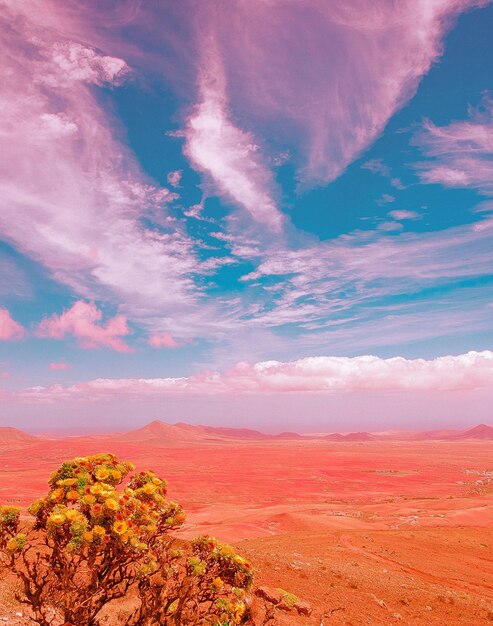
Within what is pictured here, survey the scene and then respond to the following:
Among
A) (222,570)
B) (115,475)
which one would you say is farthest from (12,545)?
(222,570)

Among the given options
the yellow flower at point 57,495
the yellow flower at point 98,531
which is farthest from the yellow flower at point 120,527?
the yellow flower at point 57,495

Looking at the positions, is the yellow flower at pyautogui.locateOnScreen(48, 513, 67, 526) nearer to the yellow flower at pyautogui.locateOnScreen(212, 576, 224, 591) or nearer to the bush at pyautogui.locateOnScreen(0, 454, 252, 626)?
the bush at pyautogui.locateOnScreen(0, 454, 252, 626)

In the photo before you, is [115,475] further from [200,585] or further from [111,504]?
[200,585]

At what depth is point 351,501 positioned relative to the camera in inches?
1759

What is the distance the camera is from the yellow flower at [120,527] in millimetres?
4559

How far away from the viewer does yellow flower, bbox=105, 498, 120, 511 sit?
14.9ft

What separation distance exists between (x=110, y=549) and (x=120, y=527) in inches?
24.4

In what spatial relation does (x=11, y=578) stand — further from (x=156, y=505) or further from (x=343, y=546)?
(x=343, y=546)

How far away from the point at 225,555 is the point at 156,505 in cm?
123

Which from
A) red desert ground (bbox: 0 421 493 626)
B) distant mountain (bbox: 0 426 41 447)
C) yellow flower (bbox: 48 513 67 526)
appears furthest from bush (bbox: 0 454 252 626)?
distant mountain (bbox: 0 426 41 447)

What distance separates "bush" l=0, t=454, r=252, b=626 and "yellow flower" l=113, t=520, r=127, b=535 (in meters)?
0.01

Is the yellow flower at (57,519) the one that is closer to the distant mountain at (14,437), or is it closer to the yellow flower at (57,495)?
the yellow flower at (57,495)

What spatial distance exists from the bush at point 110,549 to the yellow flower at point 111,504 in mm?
12

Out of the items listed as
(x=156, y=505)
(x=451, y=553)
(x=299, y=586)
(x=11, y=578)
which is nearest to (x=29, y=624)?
(x=11, y=578)
